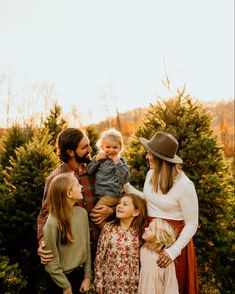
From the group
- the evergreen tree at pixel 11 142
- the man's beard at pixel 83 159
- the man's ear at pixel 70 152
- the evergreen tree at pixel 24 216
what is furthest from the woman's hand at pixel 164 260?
the evergreen tree at pixel 11 142

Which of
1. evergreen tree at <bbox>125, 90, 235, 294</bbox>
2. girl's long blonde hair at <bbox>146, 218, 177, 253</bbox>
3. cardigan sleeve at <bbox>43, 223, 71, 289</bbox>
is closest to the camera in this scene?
cardigan sleeve at <bbox>43, 223, 71, 289</bbox>

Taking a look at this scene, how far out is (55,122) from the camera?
11.0 m

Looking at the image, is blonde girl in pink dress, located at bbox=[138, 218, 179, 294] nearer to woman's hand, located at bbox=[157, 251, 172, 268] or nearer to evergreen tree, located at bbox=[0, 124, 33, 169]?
woman's hand, located at bbox=[157, 251, 172, 268]

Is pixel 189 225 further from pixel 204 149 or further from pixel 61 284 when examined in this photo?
pixel 204 149

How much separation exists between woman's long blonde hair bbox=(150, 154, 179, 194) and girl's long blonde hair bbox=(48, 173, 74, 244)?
885mm

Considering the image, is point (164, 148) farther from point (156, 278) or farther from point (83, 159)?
point (156, 278)

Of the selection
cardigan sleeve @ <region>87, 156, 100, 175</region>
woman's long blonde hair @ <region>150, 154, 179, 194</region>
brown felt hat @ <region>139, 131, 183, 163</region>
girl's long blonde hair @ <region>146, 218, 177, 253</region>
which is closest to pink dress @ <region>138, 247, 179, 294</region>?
girl's long blonde hair @ <region>146, 218, 177, 253</region>

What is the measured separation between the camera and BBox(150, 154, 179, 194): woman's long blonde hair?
3.70m

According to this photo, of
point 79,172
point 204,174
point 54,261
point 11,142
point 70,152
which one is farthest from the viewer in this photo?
point 11,142

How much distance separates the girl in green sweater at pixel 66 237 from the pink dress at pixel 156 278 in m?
0.60

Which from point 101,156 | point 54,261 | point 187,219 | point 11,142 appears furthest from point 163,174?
point 11,142

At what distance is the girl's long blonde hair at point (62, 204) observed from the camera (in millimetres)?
3566

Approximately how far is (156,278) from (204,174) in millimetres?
2410

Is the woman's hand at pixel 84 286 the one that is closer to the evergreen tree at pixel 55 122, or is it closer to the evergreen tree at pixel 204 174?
the evergreen tree at pixel 204 174
